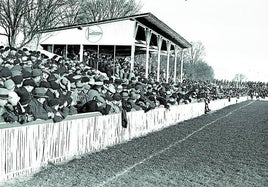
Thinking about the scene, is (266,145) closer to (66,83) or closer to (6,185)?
(66,83)

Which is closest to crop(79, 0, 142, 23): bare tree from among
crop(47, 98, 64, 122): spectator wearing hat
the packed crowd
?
the packed crowd

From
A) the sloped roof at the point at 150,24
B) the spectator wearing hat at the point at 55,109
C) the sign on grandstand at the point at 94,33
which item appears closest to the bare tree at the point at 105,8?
the sloped roof at the point at 150,24

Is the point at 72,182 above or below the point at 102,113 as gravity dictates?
below

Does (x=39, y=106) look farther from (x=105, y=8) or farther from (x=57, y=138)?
(x=105, y=8)

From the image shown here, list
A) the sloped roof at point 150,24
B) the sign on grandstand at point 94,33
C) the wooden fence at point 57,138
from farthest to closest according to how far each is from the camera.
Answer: the sign on grandstand at point 94,33 → the sloped roof at point 150,24 → the wooden fence at point 57,138

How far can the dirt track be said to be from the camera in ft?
22.8

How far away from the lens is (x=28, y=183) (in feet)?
21.5

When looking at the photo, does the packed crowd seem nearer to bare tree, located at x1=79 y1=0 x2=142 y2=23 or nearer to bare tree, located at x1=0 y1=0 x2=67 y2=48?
bare tree, located at x1=0 y1=0 x2=67 y2=48

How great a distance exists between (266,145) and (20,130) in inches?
327

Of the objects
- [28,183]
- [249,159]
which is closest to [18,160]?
[28,183]

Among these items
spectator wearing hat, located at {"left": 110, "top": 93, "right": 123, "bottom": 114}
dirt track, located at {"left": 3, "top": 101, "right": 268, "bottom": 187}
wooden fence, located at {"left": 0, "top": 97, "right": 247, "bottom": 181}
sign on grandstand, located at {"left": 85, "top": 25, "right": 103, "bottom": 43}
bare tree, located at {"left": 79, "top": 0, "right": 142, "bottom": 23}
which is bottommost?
dirt track, located at {"left": 3, "top": 101, "right": 268, "bottom": 187}

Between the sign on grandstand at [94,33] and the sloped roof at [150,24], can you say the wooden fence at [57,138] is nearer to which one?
the sloped roof at [150,24]

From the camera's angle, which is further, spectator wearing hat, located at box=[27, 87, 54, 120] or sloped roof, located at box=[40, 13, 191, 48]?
sloped roof, located at box=[40, 13, 191, 48]

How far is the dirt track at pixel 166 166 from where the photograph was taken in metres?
6.96
